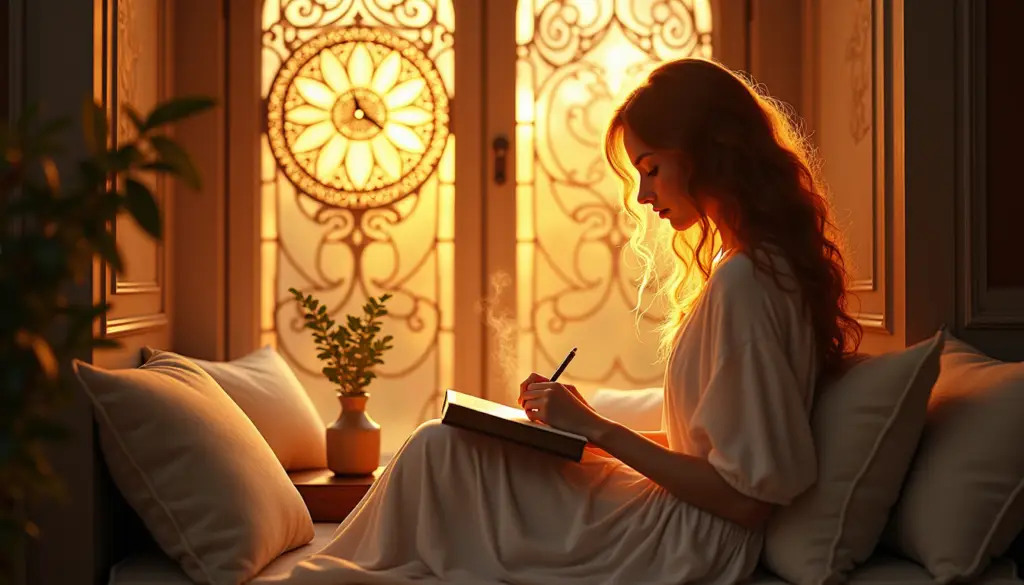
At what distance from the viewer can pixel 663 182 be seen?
207 cm

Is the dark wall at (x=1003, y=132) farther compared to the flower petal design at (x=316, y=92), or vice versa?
the flower petal design at (x=316, y=92)

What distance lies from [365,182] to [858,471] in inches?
71.0

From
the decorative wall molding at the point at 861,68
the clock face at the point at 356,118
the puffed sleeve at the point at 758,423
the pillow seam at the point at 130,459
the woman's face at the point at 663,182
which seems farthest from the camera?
the clock face at the point at 356,118

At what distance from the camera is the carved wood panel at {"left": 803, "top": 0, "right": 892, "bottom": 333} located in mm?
2418

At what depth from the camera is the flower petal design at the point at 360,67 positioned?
317 centimetres

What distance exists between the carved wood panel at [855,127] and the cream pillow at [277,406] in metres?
1.43

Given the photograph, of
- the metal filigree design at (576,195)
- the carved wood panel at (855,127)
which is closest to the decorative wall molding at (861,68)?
the carved wood panel at (855,127)

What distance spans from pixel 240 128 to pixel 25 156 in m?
2.33

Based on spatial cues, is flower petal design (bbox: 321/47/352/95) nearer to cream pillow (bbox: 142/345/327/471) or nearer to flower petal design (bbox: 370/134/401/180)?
flower petal design (bbox: 370/134/401/180)

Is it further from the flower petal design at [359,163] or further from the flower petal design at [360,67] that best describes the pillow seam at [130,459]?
the flower petal design at [360,67]

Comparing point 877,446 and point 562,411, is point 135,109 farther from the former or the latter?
point 877,446

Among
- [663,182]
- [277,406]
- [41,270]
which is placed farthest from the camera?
[277,406]

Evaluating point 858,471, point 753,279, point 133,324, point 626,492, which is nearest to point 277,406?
point 133,324

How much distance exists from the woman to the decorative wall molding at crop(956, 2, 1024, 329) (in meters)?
0.37
